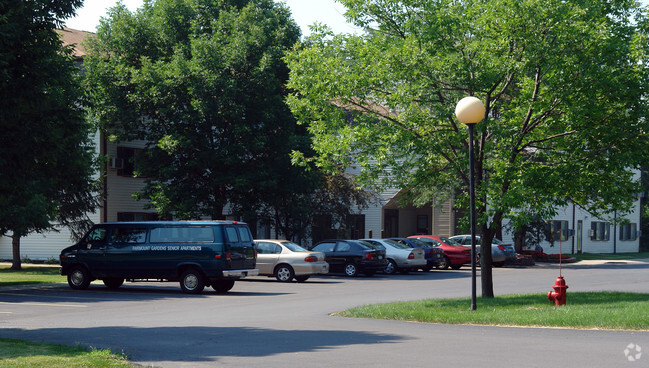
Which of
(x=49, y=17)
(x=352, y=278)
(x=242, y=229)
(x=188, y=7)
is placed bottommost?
(x=352, y=278)

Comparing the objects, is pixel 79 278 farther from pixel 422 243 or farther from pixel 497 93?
pixel 422 243

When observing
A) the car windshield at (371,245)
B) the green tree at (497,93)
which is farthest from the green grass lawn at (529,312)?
the car windshield at (371,245)

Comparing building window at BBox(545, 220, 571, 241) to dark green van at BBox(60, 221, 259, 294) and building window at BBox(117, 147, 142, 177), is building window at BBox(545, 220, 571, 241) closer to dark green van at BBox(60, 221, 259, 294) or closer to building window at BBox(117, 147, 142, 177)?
building window at BBox(117, 147, 142, 177)

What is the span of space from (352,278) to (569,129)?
13.9 metres

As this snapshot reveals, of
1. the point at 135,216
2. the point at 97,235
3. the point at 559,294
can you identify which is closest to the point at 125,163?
the point at 135,216

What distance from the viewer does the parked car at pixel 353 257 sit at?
30391 mm

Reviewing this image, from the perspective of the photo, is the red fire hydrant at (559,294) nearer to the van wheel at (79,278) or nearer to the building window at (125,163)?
the van wheel at (79,278)

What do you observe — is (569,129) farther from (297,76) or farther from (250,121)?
(250,121)

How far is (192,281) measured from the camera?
2269 centimetres

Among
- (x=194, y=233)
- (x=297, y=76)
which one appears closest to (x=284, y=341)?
(x=297, y=76)

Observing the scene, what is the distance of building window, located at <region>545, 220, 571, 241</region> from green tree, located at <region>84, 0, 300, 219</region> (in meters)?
22.3

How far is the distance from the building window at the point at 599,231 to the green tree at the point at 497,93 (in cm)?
4487

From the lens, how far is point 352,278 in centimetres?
3012

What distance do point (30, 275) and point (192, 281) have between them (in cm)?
1126
